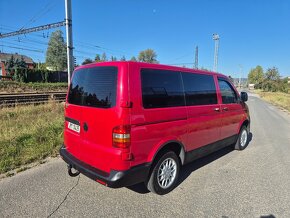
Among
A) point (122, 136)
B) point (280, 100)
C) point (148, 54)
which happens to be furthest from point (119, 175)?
point (148, 54)

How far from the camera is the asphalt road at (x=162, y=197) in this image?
10.3 ft

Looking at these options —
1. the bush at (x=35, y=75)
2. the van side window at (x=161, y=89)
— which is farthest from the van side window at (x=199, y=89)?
the bush at (x=35, y=75)

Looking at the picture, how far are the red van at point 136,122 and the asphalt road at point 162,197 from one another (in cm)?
34

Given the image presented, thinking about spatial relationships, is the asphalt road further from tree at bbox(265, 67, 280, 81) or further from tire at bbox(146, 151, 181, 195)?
tree at bbox(265, 67, 280, 81)

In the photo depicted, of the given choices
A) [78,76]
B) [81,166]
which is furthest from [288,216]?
[78,76]

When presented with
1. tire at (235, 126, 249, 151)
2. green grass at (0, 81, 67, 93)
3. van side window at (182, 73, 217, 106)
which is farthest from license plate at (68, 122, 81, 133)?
green grass at (0, 81, 67, 93)

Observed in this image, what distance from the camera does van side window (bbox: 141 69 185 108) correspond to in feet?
10.5

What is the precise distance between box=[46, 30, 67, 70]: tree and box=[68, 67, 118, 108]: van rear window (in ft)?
248

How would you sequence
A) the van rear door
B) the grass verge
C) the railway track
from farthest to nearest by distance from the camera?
1. the grass verge
2. the railway track
3. the van rear door

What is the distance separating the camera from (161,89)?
342 cm

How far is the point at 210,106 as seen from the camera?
4453 millimetres

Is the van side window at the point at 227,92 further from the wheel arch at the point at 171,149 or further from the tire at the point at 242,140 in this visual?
the wheel arch at the point at 171,149

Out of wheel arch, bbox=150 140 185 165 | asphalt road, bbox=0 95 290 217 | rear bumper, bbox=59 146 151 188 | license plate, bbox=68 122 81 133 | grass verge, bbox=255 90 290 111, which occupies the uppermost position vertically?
license plate, bbox=68 122 81 133

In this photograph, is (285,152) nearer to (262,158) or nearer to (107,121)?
(262,158)
